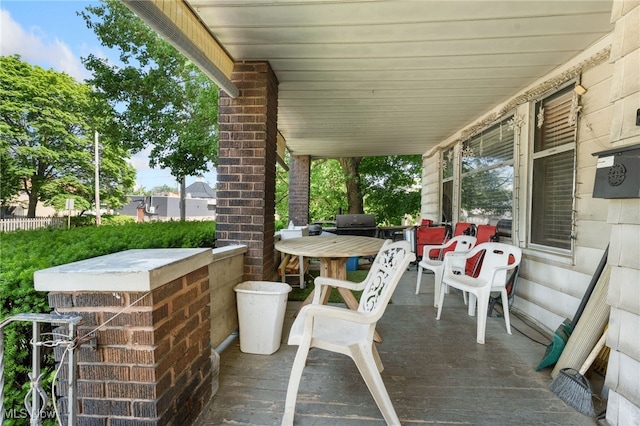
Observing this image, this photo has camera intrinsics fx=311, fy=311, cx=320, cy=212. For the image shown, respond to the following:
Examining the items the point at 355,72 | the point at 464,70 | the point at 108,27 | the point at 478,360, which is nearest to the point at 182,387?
the point at 478,360

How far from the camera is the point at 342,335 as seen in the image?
5.39 feet

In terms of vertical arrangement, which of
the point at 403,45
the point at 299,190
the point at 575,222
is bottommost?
the point at 575,222

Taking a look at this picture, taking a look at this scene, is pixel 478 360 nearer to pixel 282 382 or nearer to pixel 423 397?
pixel 423 397

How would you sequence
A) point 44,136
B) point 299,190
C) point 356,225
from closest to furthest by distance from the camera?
point 356,225, point 299,190, point 44,136

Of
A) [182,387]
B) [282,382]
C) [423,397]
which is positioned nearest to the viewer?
[182,387]

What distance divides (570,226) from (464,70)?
1.67m

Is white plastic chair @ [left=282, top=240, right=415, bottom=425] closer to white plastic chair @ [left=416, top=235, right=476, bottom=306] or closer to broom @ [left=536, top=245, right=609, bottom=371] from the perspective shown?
broom @ [left=536, top=245, right=609, bottom=371]

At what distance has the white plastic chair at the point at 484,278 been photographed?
256 cm

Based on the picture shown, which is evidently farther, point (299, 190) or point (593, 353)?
point (299, 190)

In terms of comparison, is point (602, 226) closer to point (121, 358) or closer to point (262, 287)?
point (262, 287)

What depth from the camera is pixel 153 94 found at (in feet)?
21.4

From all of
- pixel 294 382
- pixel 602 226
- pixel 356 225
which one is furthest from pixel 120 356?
pixel 356 225

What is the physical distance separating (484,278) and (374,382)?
6.48 ft

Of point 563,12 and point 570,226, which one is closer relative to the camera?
point 563,12
